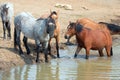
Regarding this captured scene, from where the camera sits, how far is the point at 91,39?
46.1 ft

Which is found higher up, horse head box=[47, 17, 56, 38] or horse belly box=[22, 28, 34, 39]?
horse head box=[47, 17, 56, 38]

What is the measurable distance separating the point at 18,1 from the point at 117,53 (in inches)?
516

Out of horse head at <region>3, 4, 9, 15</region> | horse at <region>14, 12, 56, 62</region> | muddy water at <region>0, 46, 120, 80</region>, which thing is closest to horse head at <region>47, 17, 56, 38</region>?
horse at <region>14, 12, 56, 62</region>

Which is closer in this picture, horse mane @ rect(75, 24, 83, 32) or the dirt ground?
horse mane @ rect(75, 24, 83, 32)

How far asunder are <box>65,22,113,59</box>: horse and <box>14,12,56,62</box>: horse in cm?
151

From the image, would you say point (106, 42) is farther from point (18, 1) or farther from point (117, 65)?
point (18, 1)

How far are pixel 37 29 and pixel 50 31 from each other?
Result: 0.62 metres

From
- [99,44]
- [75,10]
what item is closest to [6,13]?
[99,44]

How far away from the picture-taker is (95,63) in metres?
13.2

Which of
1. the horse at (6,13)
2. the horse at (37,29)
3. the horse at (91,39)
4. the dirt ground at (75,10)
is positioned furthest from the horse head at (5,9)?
the horse at (91,39)

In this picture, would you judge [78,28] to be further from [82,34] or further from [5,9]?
[5,9]

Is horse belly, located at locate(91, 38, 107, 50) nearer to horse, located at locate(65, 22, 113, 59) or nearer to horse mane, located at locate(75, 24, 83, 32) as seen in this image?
horse, located at locate(65, 22, 113, 59)

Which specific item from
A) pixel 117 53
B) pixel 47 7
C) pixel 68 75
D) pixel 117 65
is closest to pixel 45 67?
pixel 68 75

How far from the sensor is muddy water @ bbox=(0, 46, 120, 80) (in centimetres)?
1105
